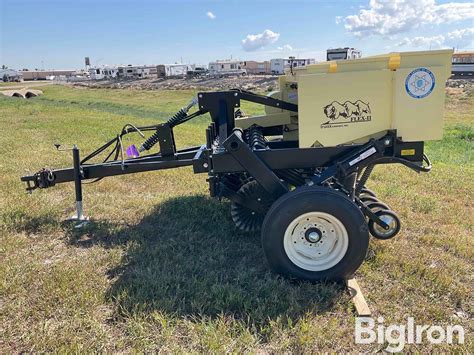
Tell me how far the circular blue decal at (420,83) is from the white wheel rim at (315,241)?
1210 mm

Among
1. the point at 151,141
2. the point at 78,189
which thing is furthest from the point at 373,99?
the point at 78,189

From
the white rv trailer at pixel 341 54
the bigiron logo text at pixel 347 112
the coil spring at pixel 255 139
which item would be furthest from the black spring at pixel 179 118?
the white rv trailer at pixel 341 54

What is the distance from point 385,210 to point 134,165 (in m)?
2.54

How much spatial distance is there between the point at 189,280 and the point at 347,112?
6.27 feet

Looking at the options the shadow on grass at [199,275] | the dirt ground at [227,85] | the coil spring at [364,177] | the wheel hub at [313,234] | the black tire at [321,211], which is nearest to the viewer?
the shadow on grass at [199,275]

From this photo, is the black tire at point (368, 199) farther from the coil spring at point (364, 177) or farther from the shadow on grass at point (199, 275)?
the shadow on grass at point (199, 275)

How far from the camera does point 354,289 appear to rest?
340 centimetres

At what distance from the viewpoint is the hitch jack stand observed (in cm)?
466

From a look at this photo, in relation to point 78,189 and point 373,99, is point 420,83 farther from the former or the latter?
point 78,189

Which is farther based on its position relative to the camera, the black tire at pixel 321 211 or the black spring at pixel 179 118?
the black spring at pixel 179 118

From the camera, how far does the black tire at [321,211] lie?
3.28 metres
